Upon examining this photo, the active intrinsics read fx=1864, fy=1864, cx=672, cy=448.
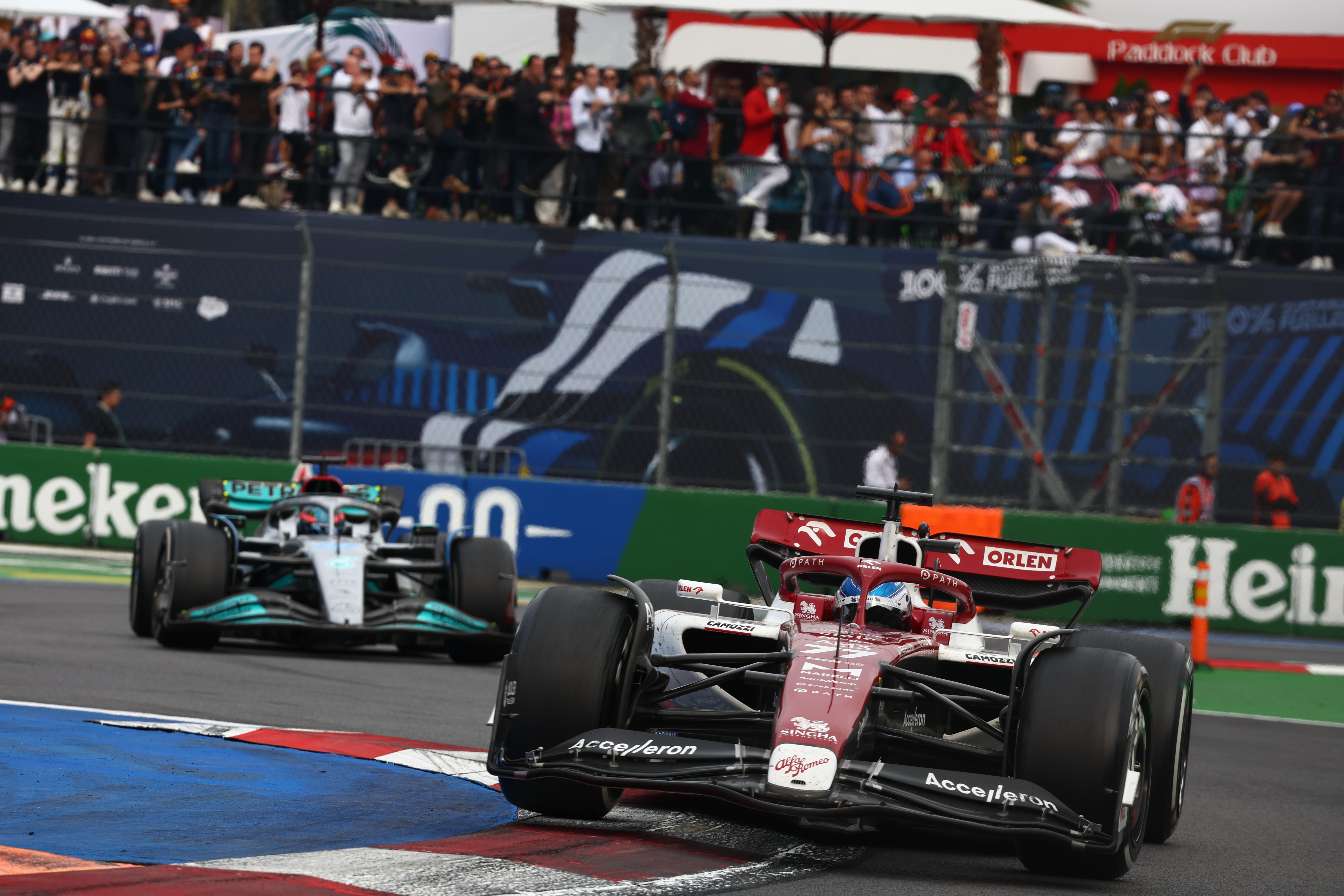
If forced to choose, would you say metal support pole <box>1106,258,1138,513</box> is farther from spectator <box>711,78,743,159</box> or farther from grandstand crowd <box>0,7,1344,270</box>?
spectator <box>711,78,743,159</box>

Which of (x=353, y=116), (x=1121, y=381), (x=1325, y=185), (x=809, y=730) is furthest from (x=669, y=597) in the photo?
(x=1325, y=185)

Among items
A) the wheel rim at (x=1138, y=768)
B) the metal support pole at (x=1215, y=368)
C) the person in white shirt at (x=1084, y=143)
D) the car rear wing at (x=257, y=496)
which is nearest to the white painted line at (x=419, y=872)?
the wheel rim at (x=1138, y=768)

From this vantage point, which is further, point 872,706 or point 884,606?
point 884,606

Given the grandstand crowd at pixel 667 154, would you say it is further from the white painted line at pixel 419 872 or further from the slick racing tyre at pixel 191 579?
the white painted line at pixel 419 872

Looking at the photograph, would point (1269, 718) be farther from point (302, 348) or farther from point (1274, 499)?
point (302, 348)

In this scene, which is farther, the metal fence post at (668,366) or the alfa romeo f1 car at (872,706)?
the metal fence post at (668,366)

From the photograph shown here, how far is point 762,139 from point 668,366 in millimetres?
3743

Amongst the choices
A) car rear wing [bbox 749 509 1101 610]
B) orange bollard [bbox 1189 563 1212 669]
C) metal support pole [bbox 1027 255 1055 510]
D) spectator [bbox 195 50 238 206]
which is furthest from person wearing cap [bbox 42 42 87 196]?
car rear wing [bbox 749 509 1101 610]

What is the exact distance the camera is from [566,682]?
6.20m

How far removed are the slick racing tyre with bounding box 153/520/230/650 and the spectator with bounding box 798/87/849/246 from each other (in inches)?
367

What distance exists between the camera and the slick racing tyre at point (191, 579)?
11211mm

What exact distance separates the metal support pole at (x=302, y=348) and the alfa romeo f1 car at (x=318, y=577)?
4.56 meters

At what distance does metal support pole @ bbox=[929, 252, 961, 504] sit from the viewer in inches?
628

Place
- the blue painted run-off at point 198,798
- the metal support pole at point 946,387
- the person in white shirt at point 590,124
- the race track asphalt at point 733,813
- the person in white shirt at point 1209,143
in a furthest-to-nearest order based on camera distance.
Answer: the person in white shirt at point 590,124 < the person in white shirt at point 1209,143 < the metal support pole at point 946,387 < the race track asphalt at point 733,813 < the blue painted run-off at point 198,798
